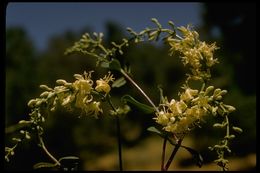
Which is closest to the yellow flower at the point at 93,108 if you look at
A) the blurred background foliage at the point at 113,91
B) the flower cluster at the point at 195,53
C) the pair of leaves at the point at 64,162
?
the pair of leaves at the point at 64,162

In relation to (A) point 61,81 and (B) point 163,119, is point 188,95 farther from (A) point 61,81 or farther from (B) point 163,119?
(A) point 61,81

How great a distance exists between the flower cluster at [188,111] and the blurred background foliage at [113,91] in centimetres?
974

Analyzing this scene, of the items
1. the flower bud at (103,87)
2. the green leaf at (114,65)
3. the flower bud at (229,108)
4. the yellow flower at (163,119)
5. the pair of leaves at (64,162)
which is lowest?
the pair of leaves at (64,162)

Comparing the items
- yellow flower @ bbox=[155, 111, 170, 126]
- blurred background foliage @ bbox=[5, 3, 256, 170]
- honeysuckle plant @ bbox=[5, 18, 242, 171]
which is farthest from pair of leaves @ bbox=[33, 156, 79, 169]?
blurred background foliage @ bbox=[5, 3, 256, 170]

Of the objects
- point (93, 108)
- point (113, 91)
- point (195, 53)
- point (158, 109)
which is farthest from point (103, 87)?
point (113, 91)

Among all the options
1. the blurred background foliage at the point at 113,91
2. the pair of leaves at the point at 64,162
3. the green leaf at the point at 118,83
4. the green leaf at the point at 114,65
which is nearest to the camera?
the pair of leaves at the point at 64,162

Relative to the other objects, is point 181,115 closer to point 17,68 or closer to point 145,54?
point 17,68

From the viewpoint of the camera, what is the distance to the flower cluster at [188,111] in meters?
1.15

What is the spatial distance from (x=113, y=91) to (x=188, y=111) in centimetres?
1829

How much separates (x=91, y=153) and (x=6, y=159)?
1861 centimetres

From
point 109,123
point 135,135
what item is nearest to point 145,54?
point 135,135

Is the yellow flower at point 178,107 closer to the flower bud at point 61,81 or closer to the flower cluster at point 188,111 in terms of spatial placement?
the flower cluster at point 188,111

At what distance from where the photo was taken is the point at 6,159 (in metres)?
1.10

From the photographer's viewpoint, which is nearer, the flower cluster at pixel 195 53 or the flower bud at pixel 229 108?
the flower bud at pixel 229 108
